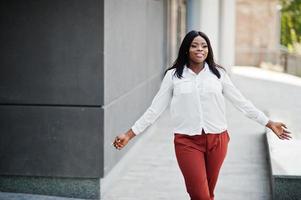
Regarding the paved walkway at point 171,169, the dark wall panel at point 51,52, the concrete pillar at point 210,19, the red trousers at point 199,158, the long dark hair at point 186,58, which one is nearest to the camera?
the red trousers at point 199,158

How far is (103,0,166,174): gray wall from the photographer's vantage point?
804 cm

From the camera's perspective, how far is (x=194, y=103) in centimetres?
560

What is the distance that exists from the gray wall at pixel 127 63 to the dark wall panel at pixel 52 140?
0.19m

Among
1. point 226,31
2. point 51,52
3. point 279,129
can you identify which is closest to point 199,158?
point 279,129

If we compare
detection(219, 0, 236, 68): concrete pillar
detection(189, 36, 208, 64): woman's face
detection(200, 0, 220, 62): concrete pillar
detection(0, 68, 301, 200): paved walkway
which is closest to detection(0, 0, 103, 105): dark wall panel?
detection(0, 68, 301, 200): paved walkway

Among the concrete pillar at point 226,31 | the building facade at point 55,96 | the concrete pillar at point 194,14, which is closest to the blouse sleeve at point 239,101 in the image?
the building facade at point 55,96

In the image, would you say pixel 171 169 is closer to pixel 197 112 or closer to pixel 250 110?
pixel 250 110

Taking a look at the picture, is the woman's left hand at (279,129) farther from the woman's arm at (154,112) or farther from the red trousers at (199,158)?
the woman's arm at (154,112)

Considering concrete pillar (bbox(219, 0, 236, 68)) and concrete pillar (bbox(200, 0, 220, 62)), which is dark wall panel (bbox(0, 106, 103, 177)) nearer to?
concrete pillar (bbox(200, 0, 220, 62))

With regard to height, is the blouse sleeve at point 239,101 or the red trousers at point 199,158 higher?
the blouse sleeve at point 239,101

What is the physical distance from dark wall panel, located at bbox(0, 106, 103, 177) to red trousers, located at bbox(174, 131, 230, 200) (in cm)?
222

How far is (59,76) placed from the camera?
7719 millimetres

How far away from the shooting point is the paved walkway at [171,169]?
322 inches

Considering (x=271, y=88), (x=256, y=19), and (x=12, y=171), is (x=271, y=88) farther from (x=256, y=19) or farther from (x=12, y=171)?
(x=256, y=19)
